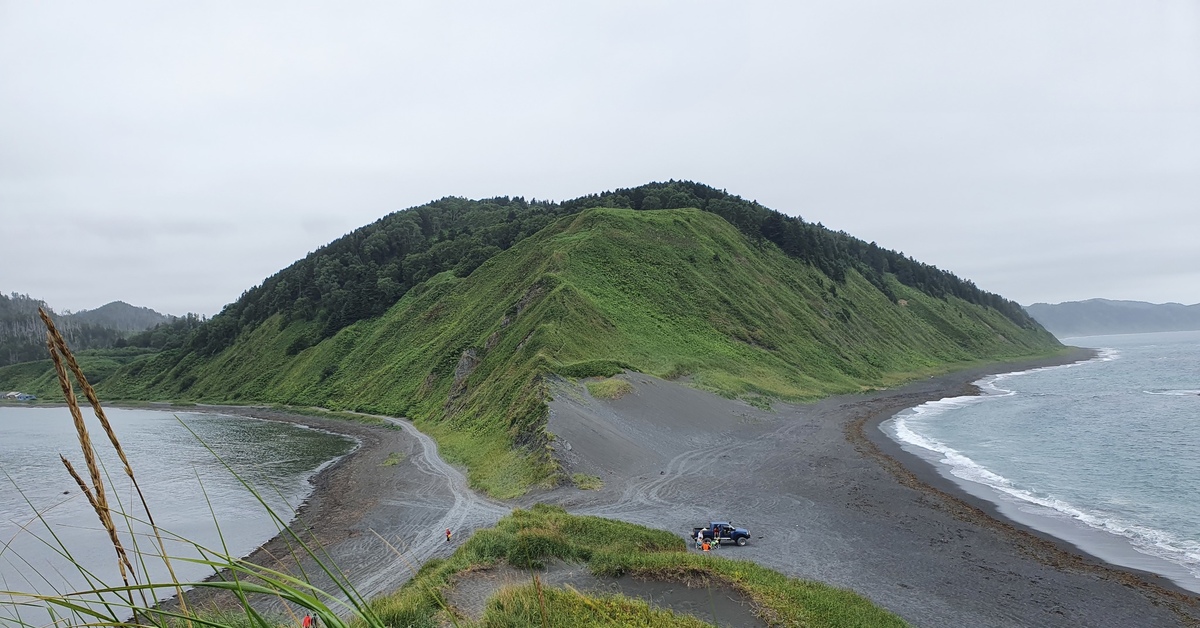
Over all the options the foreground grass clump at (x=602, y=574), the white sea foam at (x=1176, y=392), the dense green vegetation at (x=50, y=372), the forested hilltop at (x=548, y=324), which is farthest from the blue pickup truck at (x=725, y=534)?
the dense green vegetation at (x=50, y=372)

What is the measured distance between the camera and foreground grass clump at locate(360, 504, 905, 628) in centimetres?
1214

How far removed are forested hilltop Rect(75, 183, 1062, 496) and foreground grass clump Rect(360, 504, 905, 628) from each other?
1412 centimetres

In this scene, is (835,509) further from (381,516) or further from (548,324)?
(548,324)

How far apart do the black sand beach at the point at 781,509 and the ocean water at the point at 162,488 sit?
133 inches

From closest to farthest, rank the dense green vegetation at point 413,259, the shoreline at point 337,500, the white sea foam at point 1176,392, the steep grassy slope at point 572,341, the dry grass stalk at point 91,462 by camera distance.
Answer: the dry grass stalk at point 91,462, the shoreline at point 337,500, the steep grassy slope at point 572,341, the white sea foam at point 1176,392, the dense green vegetation at point 413,259

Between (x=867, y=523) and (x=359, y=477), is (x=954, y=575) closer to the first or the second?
(x=867, y=523)

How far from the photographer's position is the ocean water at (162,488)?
2723 cm

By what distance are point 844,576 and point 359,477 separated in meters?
34.4

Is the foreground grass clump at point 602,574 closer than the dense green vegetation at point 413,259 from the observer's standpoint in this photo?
Yes

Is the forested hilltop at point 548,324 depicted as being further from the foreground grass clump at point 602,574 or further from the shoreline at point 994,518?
the shoreline at point 994,518

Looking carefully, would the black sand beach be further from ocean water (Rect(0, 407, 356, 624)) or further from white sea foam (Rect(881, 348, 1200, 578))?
ocean water (Rect(0, 407, 356, 624))

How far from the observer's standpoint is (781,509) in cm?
3247

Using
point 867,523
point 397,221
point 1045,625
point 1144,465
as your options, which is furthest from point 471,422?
point 397,221

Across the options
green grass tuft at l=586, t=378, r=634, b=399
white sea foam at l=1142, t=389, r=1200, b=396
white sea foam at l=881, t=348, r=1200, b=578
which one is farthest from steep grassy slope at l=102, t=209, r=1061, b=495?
white sea foam at l=1142, t=389, r=1200, b=396
